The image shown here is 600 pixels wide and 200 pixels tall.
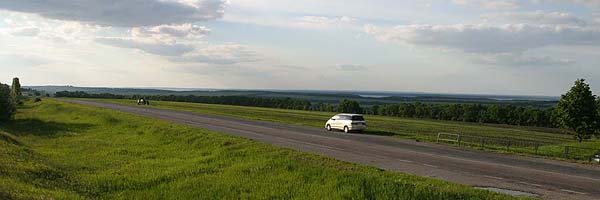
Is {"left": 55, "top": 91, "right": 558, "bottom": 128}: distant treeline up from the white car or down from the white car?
down

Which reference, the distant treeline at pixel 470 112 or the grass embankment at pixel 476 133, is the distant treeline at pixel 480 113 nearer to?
the distant treeline at pixel 470 112

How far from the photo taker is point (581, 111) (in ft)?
140

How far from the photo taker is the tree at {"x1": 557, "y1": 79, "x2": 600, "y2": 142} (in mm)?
42562

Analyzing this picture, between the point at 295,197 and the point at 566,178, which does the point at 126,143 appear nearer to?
the point at 295,197

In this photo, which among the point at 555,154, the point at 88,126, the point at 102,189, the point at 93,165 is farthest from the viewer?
the point at 88,126

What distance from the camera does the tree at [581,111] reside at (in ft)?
140

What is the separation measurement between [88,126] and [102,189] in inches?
1187

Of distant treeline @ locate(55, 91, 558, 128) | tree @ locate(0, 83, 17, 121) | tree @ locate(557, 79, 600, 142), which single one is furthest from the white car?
distant treeline @ locate(55, 91, 558, 128)

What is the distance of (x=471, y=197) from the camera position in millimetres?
12000

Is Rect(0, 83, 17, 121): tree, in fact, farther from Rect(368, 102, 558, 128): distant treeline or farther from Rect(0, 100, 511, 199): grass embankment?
Rect(368, 102, 558, 128): distant treeline

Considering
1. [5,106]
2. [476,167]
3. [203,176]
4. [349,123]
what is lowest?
[476,167]

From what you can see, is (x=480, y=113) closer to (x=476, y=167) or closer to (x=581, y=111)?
(x=581, y=111)

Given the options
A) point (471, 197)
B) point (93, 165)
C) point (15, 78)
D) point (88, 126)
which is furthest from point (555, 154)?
point (15, 78)

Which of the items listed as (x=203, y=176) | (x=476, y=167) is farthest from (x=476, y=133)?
(x=203, y=176)
